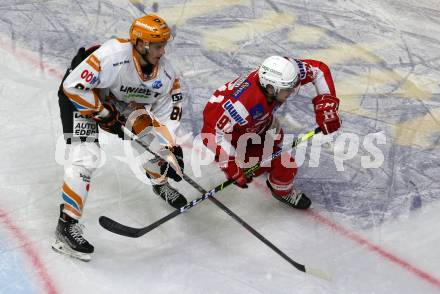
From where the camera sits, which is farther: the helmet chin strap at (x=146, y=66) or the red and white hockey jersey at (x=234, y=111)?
the red and white hockey jersey at (x=234, y=111)

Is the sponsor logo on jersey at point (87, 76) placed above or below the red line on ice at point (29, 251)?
above

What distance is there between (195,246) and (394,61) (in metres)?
2.75

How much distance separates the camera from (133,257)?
11.6ft

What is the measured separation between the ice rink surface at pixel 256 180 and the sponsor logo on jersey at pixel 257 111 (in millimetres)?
668

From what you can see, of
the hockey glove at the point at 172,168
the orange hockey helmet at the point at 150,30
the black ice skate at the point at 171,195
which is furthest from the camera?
the black ice skate at the point at 171,195

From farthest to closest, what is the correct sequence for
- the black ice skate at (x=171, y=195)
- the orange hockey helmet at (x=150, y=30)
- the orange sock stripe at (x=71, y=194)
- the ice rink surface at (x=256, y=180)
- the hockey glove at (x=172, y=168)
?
the black ice skate at (x=171, y=195) → the hockey glove at (x=172, y=168) → the ice rink surface at (x=256, y=180) → the orange sock stripe at (x=71, y=194) → the orange hockey helmet at (x=150, y=30)

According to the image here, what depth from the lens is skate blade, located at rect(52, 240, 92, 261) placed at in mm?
3434

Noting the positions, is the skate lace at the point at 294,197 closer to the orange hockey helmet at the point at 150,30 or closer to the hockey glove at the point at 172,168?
the hockey glove at the point at 172,168

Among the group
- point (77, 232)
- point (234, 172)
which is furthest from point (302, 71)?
point (77, 232)

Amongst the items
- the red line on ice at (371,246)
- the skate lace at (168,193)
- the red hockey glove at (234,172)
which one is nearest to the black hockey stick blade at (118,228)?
the skate lace at (168,193)

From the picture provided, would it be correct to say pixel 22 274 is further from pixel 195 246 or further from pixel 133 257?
pixel 195 246

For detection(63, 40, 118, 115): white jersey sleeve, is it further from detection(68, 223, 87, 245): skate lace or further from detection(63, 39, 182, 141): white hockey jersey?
detection(68, 223, 87, 245): skate lace

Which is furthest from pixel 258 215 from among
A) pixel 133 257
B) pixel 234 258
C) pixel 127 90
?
pixel 127 90

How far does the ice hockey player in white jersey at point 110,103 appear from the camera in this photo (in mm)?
3295
